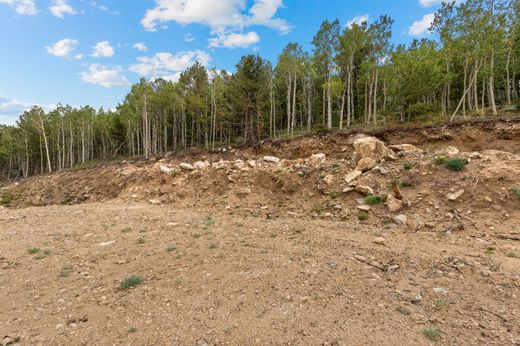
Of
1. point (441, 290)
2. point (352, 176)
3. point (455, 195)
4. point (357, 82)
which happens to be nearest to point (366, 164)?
point (352, 176)

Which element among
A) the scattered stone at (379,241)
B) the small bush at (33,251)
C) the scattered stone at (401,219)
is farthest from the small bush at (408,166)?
the small bush at (33,251)

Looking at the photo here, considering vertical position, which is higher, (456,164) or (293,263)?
(456,164)

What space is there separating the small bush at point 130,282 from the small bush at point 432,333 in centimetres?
484

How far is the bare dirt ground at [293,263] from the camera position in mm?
3662

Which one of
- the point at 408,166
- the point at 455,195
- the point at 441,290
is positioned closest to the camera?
the point at 441,290

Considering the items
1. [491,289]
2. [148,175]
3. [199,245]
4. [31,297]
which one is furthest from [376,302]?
[148,175]

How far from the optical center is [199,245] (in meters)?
7.09

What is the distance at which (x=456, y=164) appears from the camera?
9.16 m

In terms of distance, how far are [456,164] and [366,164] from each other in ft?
10.1

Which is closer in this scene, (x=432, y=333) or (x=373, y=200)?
(x=432, y=333)

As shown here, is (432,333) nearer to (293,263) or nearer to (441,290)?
(441,290)

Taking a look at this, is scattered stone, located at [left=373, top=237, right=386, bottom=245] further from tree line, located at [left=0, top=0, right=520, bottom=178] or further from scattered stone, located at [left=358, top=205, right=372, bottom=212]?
tree line, located at [left=0, top=0, right=520, bottom=178]

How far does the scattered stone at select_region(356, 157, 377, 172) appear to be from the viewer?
36.4 ft

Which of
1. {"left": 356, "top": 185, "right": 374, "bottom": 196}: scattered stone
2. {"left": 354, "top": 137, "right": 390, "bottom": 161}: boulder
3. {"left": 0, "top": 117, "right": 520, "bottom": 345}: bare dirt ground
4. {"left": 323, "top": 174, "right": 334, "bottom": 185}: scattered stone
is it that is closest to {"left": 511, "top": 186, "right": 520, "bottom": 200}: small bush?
{"left": 0, "top": 117, "right": 520, "bottom": 345}: bare dirt ground
